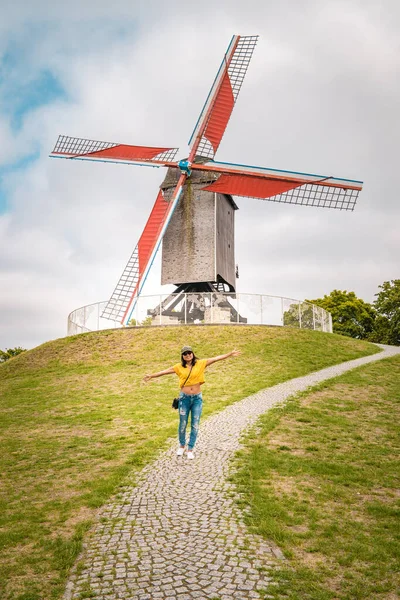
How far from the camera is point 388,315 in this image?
1887 inches

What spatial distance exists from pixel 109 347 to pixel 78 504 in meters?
15.3

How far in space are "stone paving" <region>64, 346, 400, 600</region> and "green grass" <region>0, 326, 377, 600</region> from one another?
30cm

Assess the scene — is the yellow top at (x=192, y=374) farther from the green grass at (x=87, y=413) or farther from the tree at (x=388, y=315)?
the tree at (x=388, y=315)

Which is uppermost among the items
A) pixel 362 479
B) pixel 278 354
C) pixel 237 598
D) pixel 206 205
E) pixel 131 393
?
pixel 206 205

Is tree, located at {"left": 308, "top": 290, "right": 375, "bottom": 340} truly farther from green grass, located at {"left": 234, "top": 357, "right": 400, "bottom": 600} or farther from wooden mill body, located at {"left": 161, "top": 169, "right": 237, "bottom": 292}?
green grass, located at {"left": 234, "top": 357, "right": 400, "bottom": 600}

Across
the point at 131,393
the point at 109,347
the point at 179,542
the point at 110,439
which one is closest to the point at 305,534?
the point at 179,542

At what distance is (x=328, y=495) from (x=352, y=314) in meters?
47.3

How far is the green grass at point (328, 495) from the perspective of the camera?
181 inches

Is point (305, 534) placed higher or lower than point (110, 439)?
lower

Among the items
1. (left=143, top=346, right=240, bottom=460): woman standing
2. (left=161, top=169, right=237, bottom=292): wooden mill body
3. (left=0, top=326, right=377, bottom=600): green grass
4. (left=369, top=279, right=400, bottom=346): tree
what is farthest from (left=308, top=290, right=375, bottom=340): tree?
(left=143, top=346, right=240, bottom=460): woman standing

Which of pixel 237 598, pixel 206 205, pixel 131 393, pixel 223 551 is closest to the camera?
pixel 237 598

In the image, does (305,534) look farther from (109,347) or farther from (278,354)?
(109,347)

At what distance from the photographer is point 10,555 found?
5.12m

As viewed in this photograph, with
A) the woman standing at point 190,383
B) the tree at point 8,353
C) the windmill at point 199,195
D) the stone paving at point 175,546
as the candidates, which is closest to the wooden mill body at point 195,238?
the windmill at point 199,195
